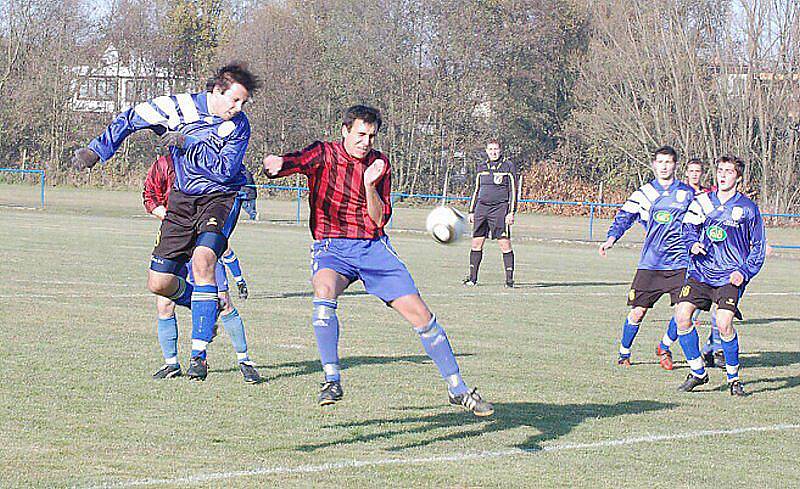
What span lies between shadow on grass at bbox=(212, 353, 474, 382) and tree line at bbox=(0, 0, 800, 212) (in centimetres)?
3335

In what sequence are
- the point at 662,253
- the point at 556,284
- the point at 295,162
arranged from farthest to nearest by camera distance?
the point at 556,284 < the point at 662,253 < the point at 295,162

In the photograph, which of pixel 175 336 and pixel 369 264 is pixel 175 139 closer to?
pixel 175 336

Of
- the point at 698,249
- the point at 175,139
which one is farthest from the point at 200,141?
the point at 698,249

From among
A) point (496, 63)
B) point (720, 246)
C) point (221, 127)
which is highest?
point (496, 63)

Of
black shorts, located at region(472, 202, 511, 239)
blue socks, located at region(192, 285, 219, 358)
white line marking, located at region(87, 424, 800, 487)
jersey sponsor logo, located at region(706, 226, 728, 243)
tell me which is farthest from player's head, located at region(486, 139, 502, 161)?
white line marking, located at region(87, 424, 800, 487)

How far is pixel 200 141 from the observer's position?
7.68 m

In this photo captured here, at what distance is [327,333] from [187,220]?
1748 millimetres

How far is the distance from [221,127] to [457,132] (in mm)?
39918

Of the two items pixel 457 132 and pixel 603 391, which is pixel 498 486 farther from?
pixel 457 132

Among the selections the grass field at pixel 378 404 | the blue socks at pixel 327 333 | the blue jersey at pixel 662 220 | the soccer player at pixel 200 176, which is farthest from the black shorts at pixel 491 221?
the blue socks at pixel 327 333

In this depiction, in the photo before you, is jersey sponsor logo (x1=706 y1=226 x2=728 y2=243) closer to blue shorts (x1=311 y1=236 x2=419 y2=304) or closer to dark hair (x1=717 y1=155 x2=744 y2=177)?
dark hair (x1=717 y1=155 x2=744 y2=177)

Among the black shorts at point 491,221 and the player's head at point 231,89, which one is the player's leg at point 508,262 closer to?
the black shorts at point 491,221

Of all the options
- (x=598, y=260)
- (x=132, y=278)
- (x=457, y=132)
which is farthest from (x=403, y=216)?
(x=132, y=278)

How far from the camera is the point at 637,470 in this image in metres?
5.97
